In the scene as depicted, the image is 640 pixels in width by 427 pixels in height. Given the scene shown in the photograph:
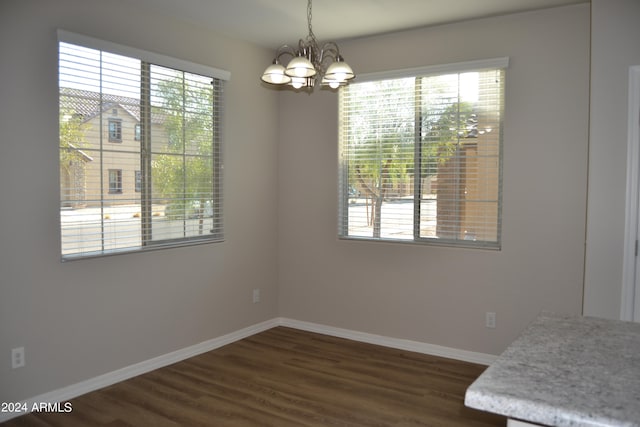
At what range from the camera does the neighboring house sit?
320cm

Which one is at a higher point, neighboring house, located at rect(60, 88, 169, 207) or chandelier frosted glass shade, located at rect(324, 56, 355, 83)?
chandelier frosted glass shade, located at rect(324, 56, 355, 83)

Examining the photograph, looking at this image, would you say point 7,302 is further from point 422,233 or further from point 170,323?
point 422,233

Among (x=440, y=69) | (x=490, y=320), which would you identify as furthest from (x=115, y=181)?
(x=490, y=320)

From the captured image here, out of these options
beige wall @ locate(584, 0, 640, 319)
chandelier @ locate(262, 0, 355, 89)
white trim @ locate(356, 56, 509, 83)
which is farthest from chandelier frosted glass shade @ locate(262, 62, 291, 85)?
beige wall @ locate(584, 0, 640, 319)

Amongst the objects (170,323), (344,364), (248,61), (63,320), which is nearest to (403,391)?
(344,364)

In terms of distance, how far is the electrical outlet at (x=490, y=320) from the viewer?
12.8 feet

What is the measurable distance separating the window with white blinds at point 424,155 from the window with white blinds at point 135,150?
48.8 inches

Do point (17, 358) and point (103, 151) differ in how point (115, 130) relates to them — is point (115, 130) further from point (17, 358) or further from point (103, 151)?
point (17, 358)

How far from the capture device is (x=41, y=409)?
3008 mm

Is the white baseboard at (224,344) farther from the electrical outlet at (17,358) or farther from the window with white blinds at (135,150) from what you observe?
the window with white blinds at (135,150)

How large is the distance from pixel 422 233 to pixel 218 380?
2.04 m

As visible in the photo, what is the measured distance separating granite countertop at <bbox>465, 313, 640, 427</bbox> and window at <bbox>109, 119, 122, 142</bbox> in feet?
9.82

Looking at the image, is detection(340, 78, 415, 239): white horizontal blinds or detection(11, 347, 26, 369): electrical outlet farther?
detection(340, 78, 415, 239): white horizontal blinds

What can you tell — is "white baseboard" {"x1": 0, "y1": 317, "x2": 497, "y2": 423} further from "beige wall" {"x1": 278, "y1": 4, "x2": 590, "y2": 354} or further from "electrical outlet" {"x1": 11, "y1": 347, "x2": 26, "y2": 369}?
"electrical outlet" {"x1": 11, "y1": 347, "x2": 26, "y2": 369}
